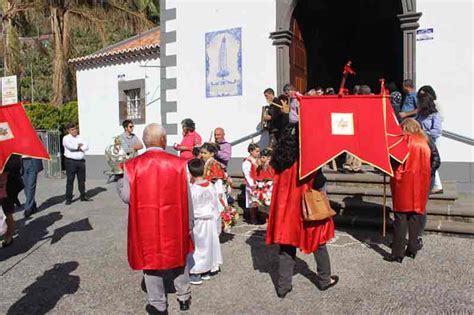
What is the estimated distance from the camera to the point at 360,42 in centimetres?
1391

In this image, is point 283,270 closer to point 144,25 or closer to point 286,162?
point 286,162

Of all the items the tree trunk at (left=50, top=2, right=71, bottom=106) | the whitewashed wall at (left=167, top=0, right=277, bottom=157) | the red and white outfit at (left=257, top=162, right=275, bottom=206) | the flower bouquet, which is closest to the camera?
the flower bouquet

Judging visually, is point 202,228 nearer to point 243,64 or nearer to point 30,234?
point 30,234

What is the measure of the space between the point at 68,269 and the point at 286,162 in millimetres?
2843

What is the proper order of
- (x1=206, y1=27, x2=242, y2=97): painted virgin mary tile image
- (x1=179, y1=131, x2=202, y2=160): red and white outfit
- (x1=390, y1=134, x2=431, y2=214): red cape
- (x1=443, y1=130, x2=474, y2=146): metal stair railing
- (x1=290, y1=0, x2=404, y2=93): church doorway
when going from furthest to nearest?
(x1=290, y1=0, x2=404, y2=93): church doorway
(x1=206, y1=27, x2=242, y2=97): painted virgin mary tile image
(x1=179, y1=131, x2=202, y2=160): red and white outfit
(x1=443, y1=130, x2=474, y2=146): metal stair railing
(x1=390, y1=134, x2=431, y2=214): red cape

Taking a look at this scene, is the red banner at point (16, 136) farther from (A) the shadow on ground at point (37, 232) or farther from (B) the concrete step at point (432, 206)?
(B) the concrete step at point (432, 206)

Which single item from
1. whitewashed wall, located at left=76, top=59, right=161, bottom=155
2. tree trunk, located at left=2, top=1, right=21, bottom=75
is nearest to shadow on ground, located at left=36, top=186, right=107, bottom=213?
whitewashed wall, located at left=76, top=59, right=161, bottom=155

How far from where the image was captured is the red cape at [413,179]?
5.20m

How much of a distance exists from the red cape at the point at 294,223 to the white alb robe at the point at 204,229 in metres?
0.83

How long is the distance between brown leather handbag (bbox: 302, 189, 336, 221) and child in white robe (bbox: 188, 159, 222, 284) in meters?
1.10

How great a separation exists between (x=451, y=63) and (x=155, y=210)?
20.4 feet

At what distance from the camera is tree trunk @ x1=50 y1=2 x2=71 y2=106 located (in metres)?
17.3

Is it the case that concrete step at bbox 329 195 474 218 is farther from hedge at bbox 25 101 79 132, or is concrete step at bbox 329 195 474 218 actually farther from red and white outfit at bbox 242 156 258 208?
hedge at bbox 25 101 79 132

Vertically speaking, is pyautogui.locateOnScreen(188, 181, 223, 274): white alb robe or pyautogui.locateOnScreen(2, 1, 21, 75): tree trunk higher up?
pyautogui.locateOnScreen(2, 1, 21, 75): tree trunk
